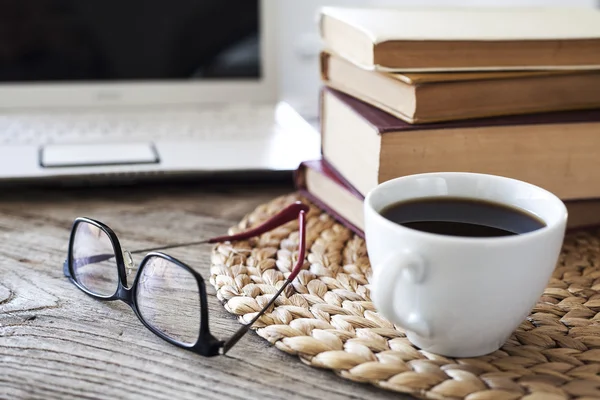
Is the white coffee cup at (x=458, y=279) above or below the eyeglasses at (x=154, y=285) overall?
above

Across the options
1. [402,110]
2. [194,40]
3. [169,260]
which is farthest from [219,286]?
[194,40]

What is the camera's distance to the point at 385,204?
416 millimetres

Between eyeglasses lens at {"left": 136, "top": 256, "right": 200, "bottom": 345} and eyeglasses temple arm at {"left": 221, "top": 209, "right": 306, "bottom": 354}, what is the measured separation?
0.03m

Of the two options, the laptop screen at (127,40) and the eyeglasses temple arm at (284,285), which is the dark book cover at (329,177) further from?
the laptop screen at (127,40)

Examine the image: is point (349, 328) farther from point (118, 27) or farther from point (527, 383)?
point (118, 27)

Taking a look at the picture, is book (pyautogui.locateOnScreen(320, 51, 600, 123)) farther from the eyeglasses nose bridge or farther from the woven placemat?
the eyeglasses nose bridge

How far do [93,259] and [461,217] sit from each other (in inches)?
10.6

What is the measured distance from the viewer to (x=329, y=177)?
0.59 metres

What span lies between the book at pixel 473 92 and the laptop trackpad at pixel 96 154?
0.25m

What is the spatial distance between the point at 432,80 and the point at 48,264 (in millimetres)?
321

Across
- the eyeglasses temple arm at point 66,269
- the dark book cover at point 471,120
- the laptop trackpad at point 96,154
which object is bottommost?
the eyeglasses temple arm at point 66,269

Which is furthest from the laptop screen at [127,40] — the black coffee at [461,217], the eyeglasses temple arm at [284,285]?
the black coffee at [461,217]

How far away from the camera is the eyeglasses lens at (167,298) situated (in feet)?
1.43

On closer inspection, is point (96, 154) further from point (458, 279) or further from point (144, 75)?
point (458, 279)
